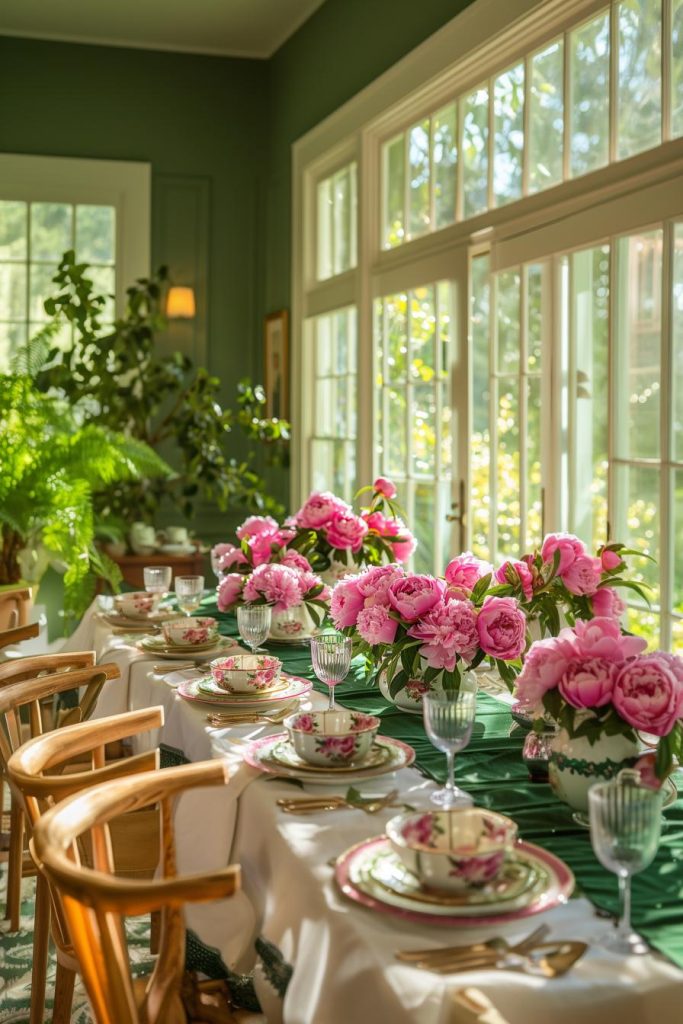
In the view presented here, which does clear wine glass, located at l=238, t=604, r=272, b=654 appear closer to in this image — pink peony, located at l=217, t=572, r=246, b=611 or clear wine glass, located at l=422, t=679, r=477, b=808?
pink peony, located at l=217, t=572, r=246, b=611

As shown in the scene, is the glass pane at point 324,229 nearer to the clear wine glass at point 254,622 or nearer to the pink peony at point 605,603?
the clear wine glass at point 254,622

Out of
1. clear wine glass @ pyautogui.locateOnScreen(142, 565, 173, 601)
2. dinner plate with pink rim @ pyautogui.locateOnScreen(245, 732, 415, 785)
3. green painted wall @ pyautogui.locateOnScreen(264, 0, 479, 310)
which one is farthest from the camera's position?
green painted wall @ pyautogui.locateOnScreen(264, 0, 479, 310)

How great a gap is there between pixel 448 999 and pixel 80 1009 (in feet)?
5.06

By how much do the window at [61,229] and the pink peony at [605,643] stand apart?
4503 mm

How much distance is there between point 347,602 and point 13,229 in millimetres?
4274

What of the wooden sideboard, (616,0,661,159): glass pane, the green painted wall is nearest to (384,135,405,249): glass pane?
the green painted wall

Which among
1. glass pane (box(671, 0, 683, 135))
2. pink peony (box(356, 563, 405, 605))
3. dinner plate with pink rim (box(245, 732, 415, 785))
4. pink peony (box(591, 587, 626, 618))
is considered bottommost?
dinner plate with pink rim (box(245, 732, 415, 785))

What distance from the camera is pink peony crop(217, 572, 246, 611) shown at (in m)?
2.61

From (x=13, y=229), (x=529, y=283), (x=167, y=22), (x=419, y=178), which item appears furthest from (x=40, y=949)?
(x=167, y=22)

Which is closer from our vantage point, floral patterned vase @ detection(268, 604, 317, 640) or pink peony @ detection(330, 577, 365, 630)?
pink peony @ detection(330, 577, 365, 630)

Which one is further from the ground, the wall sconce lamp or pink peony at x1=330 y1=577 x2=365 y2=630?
the wall sconce lamp

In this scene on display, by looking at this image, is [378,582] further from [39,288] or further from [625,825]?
[39,288]

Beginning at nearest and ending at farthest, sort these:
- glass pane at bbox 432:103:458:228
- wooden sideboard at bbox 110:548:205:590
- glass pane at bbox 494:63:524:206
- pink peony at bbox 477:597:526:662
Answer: pink peony at bbox 477:597:526:662, glass pane at bbox 494:63:524:206, glass pane at bbox 432:103:458:228, wooden sideboard at bbox 110:548:205:590

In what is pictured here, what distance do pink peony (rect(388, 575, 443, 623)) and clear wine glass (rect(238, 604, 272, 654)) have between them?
43 centimetres
